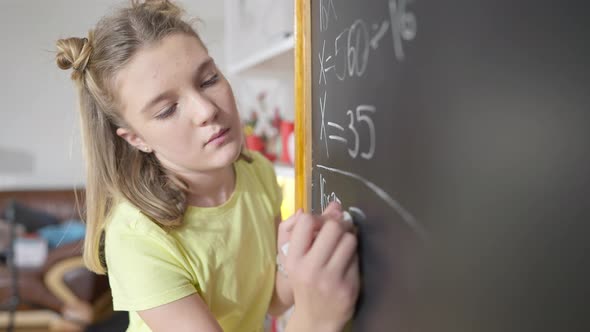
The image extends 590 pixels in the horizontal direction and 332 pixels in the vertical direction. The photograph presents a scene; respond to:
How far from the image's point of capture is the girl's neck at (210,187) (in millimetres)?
983

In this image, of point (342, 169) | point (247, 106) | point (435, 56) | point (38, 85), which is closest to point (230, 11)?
point (247, 106)

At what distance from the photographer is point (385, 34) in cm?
47

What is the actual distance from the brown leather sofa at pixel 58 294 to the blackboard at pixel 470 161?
2.23 metres

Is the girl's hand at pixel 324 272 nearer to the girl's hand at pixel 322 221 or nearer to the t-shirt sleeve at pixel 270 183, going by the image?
the girl's hand at pixel 322 221

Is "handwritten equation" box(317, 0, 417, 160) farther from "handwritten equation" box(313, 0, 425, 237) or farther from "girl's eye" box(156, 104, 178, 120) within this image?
"girl's eye" box(156, 104, 178, 120)

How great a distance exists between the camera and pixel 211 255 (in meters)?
0.96

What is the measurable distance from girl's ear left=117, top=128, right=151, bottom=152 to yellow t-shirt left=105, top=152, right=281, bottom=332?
116 mm

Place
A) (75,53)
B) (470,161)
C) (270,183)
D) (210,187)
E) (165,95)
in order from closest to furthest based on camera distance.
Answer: (470,161) < (165,95) < (75,53) < (210,187) < (270,183)

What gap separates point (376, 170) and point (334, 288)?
142 millimetres

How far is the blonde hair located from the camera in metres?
0.82

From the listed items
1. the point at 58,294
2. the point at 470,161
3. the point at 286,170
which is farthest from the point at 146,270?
the point at 58,294

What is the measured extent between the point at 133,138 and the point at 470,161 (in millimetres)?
699

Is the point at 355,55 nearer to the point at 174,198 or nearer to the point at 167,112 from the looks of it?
the point at 167,112

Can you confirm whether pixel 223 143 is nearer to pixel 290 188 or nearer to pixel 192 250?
pixel 192 250
